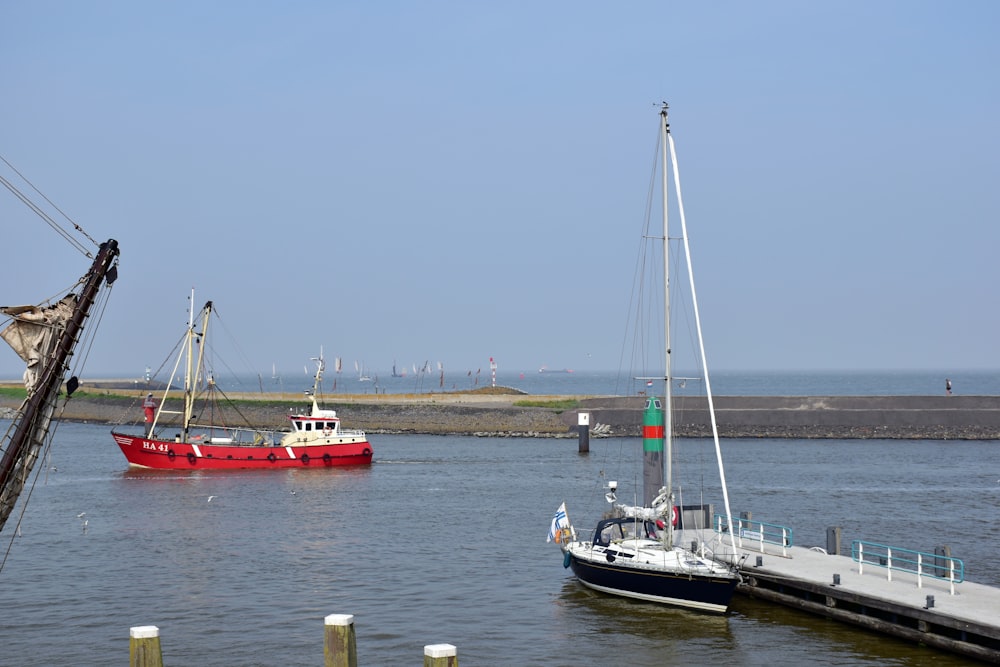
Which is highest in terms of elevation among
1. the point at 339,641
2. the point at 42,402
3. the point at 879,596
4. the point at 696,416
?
the point at 42,402

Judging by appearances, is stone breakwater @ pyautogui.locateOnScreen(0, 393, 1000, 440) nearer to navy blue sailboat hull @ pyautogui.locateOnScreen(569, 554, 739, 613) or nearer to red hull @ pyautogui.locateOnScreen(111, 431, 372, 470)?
red hull @ pyautogui.locateOnScreen(111, 431, 372, 470)

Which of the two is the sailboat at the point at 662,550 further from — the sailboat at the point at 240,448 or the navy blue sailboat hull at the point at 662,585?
the sailboat at the point at 240,448

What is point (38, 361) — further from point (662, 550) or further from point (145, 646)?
point (662, 550)

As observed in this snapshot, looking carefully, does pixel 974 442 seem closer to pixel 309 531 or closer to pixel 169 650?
pixel 309 531

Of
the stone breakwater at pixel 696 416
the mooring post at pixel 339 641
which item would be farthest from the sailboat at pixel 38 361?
the stone breakwater at pixel 696 416

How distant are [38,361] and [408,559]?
793 inches

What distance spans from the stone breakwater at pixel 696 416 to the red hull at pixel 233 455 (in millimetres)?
24261

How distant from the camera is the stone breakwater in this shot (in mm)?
84062

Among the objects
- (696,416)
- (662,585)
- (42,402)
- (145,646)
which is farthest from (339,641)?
(696,416)

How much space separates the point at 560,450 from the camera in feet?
253

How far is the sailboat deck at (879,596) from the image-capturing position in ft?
70.6

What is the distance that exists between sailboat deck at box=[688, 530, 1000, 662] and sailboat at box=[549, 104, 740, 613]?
4.25 feet

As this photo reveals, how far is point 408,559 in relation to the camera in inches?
1411

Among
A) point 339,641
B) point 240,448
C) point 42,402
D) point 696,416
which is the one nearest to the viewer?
point 339,641
